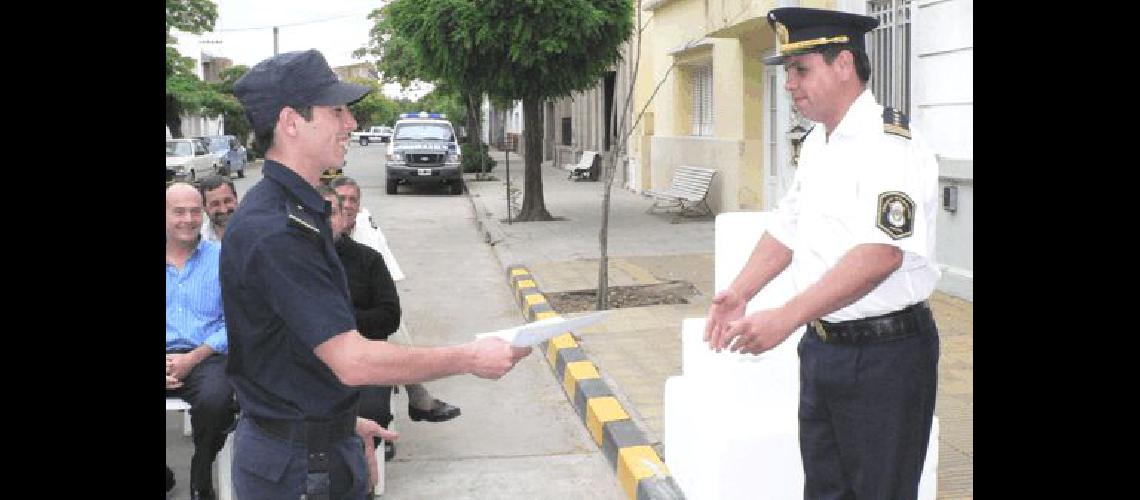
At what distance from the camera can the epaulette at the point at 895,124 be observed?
312cm

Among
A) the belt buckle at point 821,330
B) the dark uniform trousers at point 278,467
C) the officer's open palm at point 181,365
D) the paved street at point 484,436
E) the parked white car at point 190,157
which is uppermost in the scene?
the parked white car at point 190,157

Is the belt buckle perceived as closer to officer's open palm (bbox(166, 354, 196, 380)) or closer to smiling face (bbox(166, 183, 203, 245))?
officer's open palm (bbox(166, 354, 196, 380))

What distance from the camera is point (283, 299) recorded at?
8.23 feet

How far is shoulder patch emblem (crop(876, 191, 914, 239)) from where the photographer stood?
2988 mm

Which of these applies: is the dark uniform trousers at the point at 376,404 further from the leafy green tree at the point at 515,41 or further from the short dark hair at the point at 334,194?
the leafy green tree at the point at 515,41

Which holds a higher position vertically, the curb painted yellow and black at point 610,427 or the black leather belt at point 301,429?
the black leather belt at point 301,429

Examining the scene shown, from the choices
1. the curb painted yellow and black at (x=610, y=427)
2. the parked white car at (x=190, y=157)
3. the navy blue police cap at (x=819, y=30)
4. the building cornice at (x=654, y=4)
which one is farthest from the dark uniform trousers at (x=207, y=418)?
the parked white car at (x=190, y=157)

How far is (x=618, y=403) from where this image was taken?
677 cm

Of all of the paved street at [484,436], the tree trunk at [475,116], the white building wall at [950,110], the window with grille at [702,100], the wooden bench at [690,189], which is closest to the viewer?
the paved street at [484,436]

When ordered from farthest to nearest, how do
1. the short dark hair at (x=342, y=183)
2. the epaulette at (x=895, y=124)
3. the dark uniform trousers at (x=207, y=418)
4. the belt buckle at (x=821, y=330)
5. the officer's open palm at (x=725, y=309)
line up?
1. the short dark hair at (x=342, y=183)
2. the dark uniform trousers at (x=207, y=418)
3. the officer's open palm at (x=725, y=309)
4. the belt buckle at (x=821, y=330)
5. the epaulette at (x=895, y=124)

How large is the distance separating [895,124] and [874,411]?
2.46 feet

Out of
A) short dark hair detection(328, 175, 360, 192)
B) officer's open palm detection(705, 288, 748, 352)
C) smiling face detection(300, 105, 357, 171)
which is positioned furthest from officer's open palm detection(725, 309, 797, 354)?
short dark hair detection(328, 175, 360, 192)
